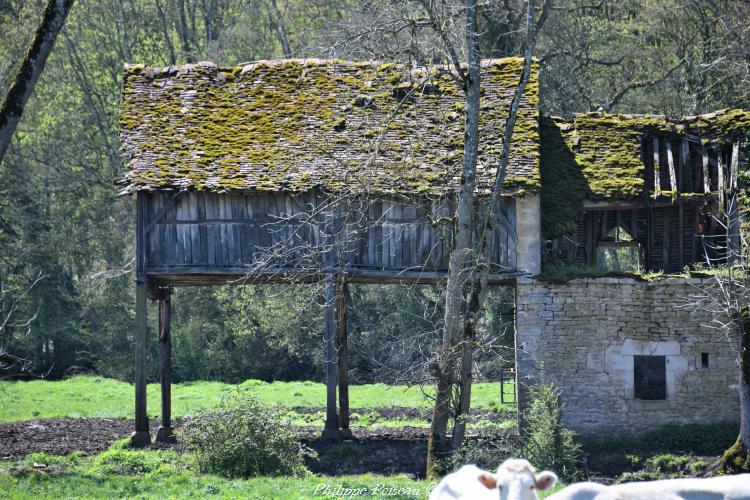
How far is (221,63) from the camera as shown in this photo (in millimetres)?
39625

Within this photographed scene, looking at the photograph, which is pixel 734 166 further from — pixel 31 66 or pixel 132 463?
pixel 31 66

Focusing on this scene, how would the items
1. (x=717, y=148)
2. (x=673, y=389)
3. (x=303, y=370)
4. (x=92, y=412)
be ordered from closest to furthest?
(x=673, y=389) → (x=717, y=148) → (x=92, y=412) → (x=303, y=370)

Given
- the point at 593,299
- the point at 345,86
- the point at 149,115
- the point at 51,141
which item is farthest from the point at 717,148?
the point at 51,141

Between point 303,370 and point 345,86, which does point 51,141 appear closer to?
point 303,370

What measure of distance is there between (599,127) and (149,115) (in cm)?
1001

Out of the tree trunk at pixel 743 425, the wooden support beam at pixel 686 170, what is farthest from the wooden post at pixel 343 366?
the tree trunk at pixel 743 425

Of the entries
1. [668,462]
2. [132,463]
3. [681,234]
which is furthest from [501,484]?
[681,234]

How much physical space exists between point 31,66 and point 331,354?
26.7ft

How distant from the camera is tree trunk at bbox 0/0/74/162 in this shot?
16.2 m

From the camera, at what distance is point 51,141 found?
39.7 metres

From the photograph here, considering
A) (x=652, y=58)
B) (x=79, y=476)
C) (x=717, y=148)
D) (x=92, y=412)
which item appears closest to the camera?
(x=79, y=476)

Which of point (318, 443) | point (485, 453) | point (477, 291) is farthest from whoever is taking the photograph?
point (318, 443)

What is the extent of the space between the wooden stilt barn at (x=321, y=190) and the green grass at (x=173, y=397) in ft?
16.1

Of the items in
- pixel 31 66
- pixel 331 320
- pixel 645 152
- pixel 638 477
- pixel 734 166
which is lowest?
pixel 638 477
